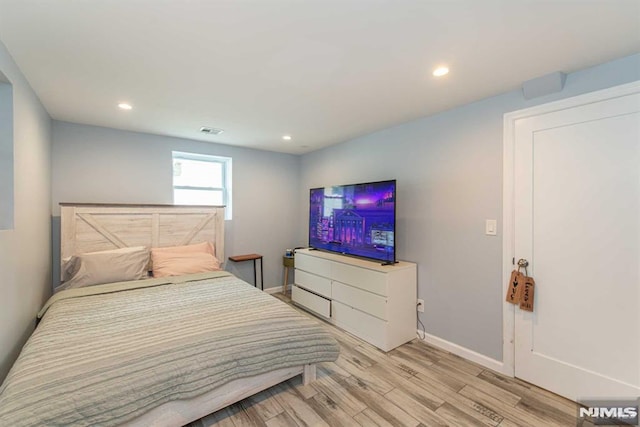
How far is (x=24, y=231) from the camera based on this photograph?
194 cm

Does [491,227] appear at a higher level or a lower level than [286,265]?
higher

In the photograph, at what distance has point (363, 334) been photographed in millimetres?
2820

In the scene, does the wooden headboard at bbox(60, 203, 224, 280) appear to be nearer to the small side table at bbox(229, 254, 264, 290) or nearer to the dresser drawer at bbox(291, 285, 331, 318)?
the small side table at bbox(229, 254, 264, 290)

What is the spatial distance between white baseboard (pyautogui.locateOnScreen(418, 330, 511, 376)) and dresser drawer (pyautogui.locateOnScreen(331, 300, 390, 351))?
0.50 m

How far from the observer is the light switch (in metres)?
2.29

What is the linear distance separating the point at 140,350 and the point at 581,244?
294 centimetres

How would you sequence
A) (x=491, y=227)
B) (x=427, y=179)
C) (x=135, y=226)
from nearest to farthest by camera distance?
(x=491, y=227), (x=427, y=179), (x=135, y=226)

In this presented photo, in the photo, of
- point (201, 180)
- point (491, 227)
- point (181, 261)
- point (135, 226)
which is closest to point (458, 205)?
point (491, 227)

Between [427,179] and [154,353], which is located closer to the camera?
[154,353]

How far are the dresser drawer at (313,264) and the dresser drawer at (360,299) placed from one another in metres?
0.22

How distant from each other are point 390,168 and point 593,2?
1997mm

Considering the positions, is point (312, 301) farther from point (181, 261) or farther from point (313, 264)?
point (181, 261)

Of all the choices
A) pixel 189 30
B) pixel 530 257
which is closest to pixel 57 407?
pixel 189 30

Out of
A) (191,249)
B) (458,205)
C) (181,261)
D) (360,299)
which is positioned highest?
(458,205)
